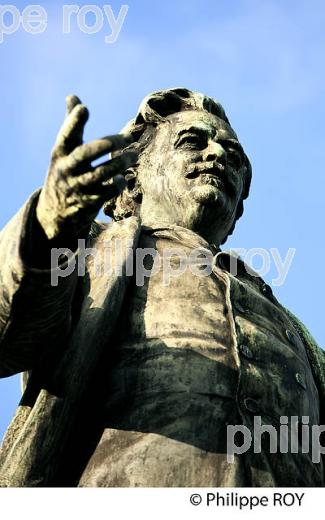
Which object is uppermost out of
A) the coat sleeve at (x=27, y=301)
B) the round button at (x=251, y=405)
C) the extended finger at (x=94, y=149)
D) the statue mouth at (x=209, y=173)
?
the statue mouth at (x=209, y=173)

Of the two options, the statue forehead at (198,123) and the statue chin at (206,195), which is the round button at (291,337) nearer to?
the statue chin at (206,195)

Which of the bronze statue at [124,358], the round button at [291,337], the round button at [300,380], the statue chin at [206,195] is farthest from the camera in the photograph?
the statue chin at [206,195]

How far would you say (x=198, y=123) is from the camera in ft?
39.5

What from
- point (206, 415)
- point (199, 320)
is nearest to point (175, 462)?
point (206, 415)

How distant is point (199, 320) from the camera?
1016 centimetres

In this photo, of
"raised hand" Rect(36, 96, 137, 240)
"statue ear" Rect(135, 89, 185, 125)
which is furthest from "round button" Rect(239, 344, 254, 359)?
"statue ear" Rect(135, 89, 185, 125)

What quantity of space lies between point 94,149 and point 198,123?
3543 mm

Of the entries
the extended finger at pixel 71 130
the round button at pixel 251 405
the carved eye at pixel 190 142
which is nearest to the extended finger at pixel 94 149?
the extended finger at pixel 71 130

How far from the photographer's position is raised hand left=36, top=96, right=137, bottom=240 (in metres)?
8.66

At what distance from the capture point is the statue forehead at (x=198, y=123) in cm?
1205

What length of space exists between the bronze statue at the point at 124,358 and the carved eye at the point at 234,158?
47.5 inches

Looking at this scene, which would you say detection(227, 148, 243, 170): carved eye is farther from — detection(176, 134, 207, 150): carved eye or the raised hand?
the raised hand

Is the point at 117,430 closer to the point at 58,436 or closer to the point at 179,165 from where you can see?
the point at 58,436

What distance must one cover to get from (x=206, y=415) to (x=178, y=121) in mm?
3388
